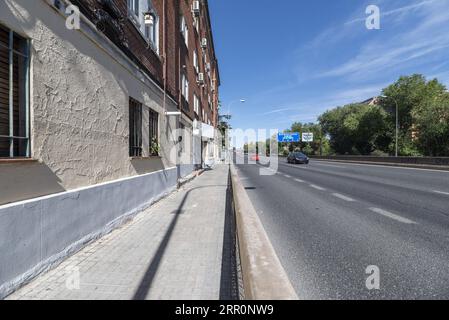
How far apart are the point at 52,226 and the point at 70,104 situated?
187 cm

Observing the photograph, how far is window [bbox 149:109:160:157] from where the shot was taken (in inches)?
357

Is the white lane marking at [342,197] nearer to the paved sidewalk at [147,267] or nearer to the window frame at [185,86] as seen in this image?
the paved sidewalk at [147,267]

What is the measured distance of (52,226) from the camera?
12.4 ft

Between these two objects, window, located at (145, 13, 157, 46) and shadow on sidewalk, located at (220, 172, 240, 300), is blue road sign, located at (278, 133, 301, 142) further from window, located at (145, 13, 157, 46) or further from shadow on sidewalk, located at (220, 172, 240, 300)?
shadow on sidewalk, located at (220, 172, 240, 300)

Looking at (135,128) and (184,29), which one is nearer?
(135,128)

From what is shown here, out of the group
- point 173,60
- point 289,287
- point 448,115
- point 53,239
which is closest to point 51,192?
point 53,239

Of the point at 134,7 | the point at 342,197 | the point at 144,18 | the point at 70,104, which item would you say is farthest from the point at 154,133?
the point at 342,197

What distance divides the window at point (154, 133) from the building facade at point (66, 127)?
90 cm

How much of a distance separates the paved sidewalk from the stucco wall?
3.57 feet

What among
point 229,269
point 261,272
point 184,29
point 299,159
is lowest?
point 229,269

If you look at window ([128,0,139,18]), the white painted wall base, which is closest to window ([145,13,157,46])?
window ([128,0,139,18])

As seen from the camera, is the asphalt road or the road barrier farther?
the road barrier

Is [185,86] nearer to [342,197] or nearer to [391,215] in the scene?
[342,197]
